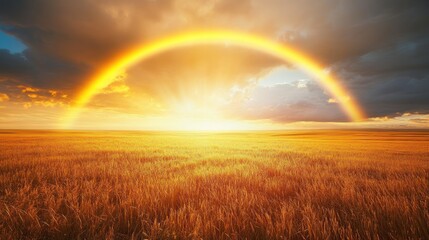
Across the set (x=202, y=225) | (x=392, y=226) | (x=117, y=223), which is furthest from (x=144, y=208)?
(x=392, y=226)

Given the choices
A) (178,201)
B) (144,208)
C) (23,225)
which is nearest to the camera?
(23,225)

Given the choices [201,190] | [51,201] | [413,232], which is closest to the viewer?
[413,232]

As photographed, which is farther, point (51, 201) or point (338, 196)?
point (338, 196)

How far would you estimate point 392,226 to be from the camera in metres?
2.41

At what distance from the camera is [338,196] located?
12.0ft

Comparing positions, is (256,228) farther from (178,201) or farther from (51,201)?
(51,201)

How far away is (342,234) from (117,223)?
2.91 meters

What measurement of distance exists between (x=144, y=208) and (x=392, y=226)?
351cm

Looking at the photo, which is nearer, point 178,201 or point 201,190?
point 178,201

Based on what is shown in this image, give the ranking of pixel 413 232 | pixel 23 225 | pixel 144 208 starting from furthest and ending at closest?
pixel 144 208 → pixel 23 225 → pixel 413 232

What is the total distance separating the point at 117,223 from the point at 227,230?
1.54 metres

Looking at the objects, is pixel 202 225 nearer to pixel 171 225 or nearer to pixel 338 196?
pixel 171 225

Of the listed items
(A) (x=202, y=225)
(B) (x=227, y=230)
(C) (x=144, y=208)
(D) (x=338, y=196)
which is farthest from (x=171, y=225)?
(D) (x=338, y=196)

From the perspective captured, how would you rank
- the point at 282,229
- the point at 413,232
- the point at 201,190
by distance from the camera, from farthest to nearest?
1. the point at 201,190
2. the point at 282,229
3. the point at 413,232
